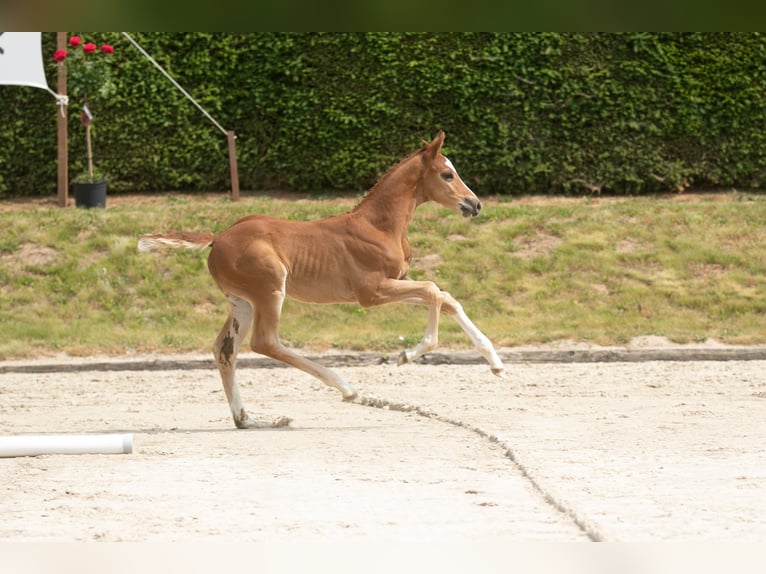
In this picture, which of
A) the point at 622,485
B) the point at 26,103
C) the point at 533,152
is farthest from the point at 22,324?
the point at 622,485

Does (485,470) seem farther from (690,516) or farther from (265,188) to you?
(265,188)

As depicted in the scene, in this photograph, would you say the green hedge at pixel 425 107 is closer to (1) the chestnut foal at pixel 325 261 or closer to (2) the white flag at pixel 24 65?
(2) the white flag at pixel 24 65

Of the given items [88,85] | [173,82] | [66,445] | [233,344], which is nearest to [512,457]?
[233,344]

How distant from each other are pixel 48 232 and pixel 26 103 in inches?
91.4

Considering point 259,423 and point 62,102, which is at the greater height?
point 62,102

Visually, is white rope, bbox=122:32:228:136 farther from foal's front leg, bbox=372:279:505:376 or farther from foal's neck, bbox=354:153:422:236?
foal's front leg, bbox=372:279:505:376

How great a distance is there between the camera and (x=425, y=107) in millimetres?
15328

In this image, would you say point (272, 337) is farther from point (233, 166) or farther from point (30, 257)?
point (233, 166)

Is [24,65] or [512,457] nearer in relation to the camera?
[512,457]

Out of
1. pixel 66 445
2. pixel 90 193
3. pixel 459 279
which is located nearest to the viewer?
pixel 66 445

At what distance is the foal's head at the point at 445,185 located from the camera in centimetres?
808

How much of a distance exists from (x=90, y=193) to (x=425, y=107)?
4317mm

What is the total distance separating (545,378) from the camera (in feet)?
35.4

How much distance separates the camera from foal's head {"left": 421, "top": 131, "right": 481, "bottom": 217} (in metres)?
8.08
